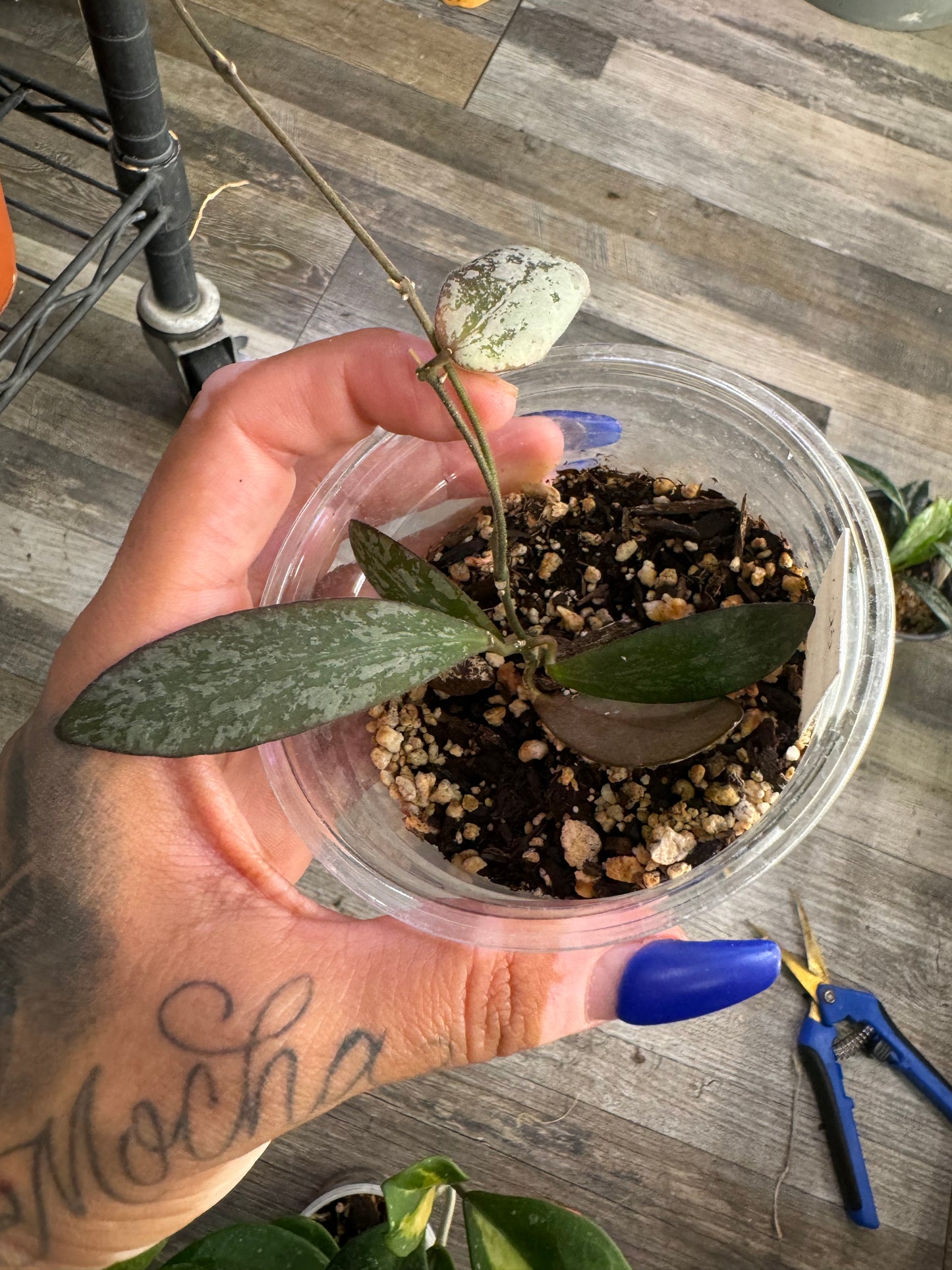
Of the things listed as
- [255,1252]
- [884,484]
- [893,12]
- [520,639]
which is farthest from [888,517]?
[255,1252]

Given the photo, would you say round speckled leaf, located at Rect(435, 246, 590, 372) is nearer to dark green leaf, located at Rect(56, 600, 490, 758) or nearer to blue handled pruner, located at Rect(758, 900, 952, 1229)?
dark green leaf, located at Rect(56, 600, 490, 758)

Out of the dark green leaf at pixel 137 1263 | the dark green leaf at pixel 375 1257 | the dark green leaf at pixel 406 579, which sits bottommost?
the dark green leaf at pixel 137 1263

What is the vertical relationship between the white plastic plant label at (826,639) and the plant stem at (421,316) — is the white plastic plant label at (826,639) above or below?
below

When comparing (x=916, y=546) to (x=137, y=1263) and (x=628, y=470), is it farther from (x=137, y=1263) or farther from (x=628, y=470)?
(x=137, y=1263)

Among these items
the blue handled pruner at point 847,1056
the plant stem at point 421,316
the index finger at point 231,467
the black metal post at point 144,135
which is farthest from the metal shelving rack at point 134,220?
the blue handled pruner at point 847,1056

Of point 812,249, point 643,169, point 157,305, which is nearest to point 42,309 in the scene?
point 157,305

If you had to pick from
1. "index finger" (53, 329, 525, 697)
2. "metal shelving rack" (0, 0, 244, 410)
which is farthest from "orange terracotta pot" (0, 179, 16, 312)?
"index finger" (53, 329, 525, 697)

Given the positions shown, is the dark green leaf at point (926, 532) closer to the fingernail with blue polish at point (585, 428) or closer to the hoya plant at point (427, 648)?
the fingernail with blue polish at point (585, 428)

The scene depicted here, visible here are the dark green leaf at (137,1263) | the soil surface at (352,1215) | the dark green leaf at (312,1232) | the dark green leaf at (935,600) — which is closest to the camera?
the dark green leaf at (137,1263)
